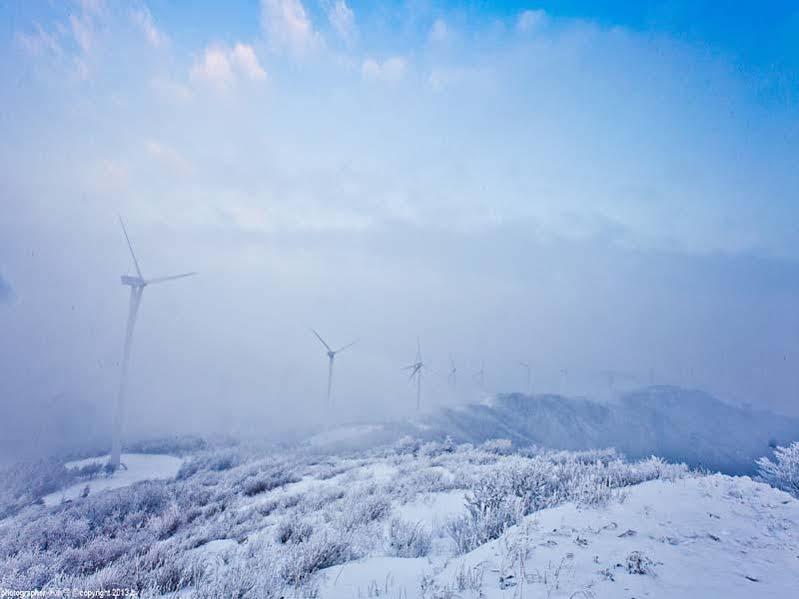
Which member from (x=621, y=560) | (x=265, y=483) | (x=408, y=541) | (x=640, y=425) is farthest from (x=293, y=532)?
(x=640, y=425)

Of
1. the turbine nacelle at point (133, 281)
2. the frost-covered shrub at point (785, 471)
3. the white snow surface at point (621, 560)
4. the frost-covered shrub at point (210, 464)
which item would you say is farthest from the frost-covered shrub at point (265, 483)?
the turbine nacelle at point (133, 281)

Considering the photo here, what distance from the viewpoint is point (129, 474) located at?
22109 mm

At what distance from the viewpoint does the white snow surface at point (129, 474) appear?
704 inches

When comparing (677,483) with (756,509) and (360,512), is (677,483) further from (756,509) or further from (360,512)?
(360,512)

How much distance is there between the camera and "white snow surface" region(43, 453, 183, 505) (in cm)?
1787

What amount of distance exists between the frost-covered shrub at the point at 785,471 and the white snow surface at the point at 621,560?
14.0 feet

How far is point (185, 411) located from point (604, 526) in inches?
3214

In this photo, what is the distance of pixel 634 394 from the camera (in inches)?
4222

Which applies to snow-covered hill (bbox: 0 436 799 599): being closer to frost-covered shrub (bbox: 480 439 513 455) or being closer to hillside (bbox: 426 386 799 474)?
frost-covered shrub (bbox: 480 439 513 455)

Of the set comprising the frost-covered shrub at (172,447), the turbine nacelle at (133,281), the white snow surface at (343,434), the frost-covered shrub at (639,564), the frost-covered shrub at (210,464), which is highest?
the turbine nacelle at (133,281)

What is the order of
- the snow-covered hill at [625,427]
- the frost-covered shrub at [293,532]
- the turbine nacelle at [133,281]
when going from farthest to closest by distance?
the snow-covered hill at [625,427], the turbine nacelle at [133,281], the frost-covered shrub at [293,532]

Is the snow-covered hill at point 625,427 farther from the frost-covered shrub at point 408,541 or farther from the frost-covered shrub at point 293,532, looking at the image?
the frost-covered shrub at point 408,541

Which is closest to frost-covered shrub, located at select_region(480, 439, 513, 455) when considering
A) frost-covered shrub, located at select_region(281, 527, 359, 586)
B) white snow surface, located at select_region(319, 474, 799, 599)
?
white snow surface, located at select_region(319, 474, 799, 599)

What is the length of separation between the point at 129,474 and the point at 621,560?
26.5 m
